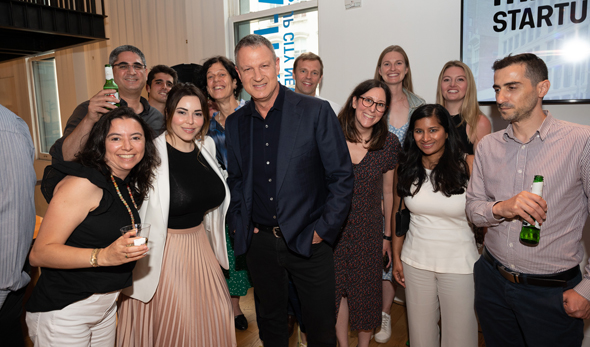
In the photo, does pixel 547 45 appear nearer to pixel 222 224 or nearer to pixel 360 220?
pixel 360 220

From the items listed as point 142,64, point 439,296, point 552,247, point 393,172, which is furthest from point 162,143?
point 552,247

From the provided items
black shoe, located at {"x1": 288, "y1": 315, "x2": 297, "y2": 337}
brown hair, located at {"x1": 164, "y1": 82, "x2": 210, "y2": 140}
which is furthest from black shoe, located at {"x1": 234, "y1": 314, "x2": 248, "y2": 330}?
brown hair, located at {"x1": 164, "y1": 82, "x2": 210, "y2": 140}

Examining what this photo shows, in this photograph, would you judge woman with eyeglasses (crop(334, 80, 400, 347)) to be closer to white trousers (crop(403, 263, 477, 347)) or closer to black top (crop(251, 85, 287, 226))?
white trousers (crop(403, 263, 477, 347))

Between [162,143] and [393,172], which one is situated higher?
[162,143]

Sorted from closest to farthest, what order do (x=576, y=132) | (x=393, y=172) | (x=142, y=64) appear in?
(x=576, y=132), (x=393, y=172), (x=142, y=64)

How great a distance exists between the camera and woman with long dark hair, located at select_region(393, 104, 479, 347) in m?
2.08

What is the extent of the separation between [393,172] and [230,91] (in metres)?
1.33

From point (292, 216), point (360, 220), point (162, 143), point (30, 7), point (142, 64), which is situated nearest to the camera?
point (292, 216)

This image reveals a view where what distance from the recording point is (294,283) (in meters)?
2.12

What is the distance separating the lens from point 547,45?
271 centimetres

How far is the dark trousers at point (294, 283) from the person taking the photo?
2041 mm

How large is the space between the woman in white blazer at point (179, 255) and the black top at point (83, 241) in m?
0.35

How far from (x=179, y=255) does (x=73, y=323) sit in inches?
24.7

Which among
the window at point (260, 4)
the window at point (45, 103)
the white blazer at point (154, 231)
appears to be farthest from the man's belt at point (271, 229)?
the window at point (45, 103)
